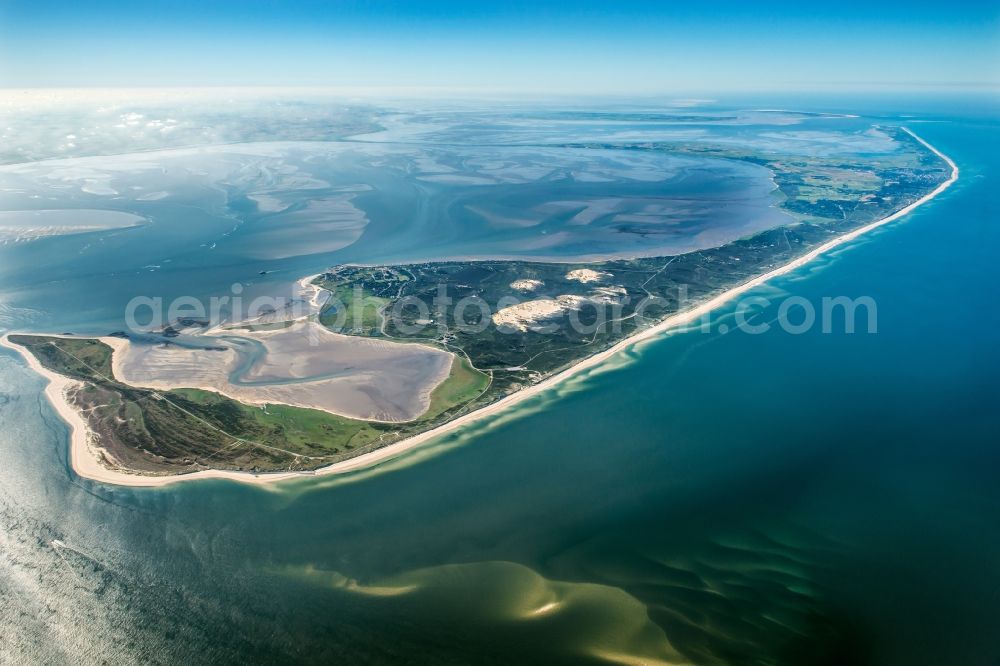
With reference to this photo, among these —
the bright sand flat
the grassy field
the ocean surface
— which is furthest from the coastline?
the bright sand flat

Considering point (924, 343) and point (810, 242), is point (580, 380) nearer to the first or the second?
point (924, 343)

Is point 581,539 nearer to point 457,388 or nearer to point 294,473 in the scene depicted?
point 457,388

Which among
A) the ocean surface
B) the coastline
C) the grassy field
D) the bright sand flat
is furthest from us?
the bright sand flat

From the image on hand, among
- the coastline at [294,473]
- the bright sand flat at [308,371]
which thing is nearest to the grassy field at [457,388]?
the bright sand flat at [308,371]

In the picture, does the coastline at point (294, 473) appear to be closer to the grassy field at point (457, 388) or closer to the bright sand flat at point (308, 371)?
the grassy field at point (457, 388)

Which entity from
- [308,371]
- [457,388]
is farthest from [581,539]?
[308,371]

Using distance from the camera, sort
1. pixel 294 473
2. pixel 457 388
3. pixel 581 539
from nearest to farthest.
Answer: pixel 581 539
pixel 294 473
pixel 457 388

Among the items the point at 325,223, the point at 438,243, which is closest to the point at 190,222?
the point at 325,223

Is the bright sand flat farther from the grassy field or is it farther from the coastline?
the coastline
